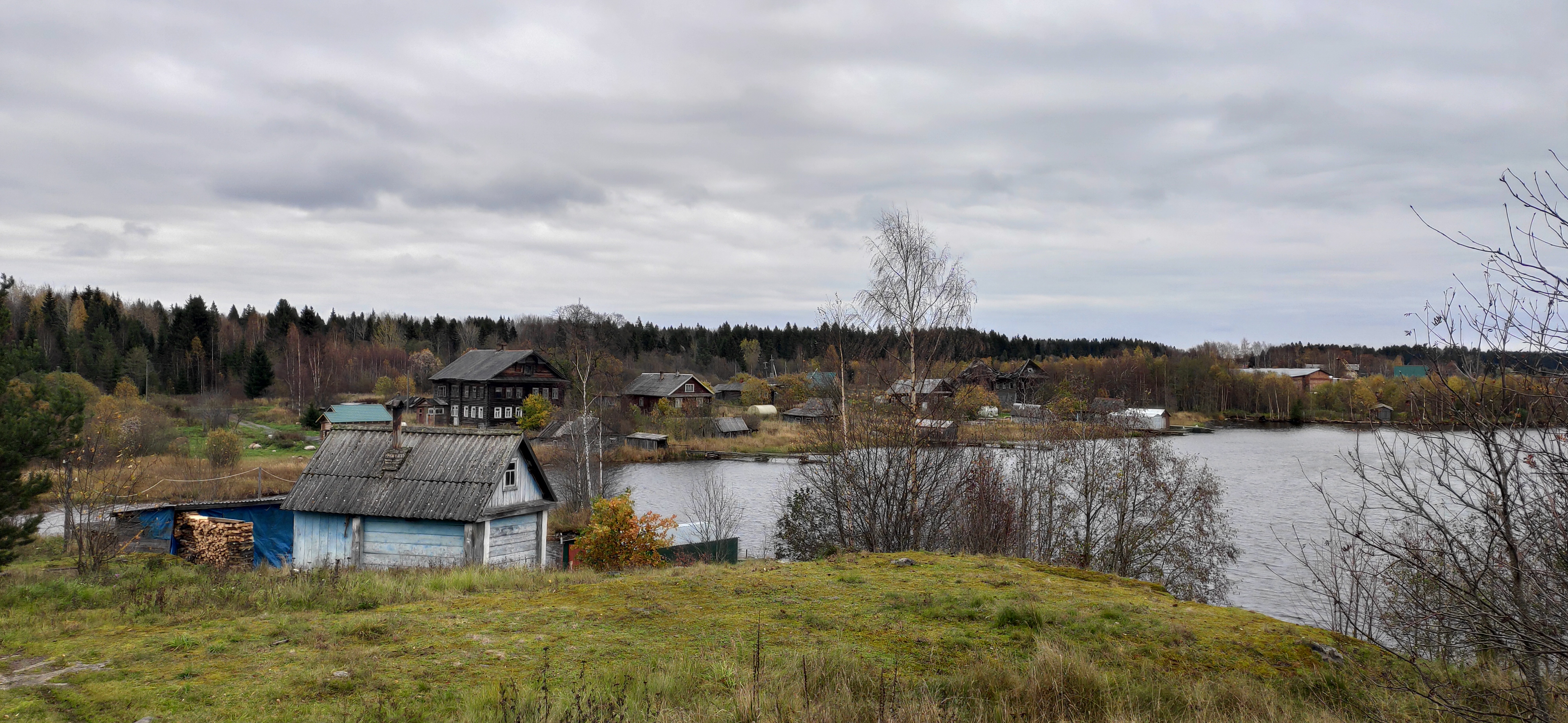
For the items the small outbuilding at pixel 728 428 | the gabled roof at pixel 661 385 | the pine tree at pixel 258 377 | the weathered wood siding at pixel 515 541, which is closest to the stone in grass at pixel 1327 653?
the weathered wood siding at pixel 515 541

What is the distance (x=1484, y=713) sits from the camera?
4.16 m

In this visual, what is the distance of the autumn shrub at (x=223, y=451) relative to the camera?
34.6m

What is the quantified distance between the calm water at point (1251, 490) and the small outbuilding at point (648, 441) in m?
2.99

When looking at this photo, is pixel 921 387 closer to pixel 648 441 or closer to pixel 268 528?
pixel 268 528

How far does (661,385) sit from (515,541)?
166 feet

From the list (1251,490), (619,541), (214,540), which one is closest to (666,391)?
(1251,490)

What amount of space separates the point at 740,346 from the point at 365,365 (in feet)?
179

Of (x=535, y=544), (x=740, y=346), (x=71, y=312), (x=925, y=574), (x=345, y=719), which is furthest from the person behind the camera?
(x=740, y=346)

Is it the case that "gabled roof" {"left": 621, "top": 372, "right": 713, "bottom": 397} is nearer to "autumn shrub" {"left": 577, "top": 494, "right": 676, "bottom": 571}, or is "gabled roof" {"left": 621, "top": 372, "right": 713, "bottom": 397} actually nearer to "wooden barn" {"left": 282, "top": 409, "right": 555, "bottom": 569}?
"wooden barn" {"left": 282, "top": 409, "right": 555, "bottom": 569}

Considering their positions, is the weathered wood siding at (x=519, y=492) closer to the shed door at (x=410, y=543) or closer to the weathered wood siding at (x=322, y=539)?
the shed door at (x=410, y=543)

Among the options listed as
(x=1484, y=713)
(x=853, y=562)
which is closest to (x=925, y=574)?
(x=853, y=562)

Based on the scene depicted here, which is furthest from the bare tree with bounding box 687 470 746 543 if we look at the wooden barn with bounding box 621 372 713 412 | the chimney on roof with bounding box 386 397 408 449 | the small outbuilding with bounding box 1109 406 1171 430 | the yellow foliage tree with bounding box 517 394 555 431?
the wooden barn with bounding box 621 372 713 412

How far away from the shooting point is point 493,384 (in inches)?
2419

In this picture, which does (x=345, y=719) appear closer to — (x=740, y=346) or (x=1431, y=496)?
(x=1431, y=496)
